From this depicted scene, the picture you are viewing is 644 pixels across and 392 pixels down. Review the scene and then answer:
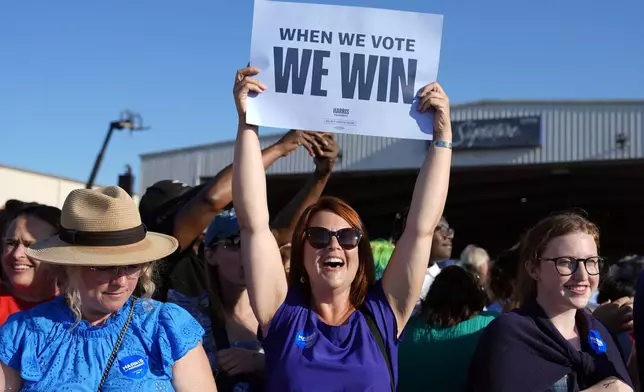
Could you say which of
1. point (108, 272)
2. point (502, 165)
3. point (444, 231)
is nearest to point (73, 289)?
point (108, 272)

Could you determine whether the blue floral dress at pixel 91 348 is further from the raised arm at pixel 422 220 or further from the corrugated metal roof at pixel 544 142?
the corrugated metal roof at pixel 544 142

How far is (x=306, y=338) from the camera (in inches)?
107

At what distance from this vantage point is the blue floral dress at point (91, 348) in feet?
7.81

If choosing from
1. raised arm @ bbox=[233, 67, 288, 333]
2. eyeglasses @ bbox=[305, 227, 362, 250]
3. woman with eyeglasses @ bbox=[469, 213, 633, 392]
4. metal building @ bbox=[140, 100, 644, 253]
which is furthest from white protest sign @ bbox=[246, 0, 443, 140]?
metal building @ bbox=[140, 100, 644, 253]

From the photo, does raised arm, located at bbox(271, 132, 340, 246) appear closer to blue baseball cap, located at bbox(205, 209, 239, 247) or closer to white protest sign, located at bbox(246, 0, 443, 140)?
blue baseball cap, located at bbox(205, 209, 239, 247)

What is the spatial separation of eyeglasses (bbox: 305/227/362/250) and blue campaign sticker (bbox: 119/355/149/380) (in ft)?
2.65

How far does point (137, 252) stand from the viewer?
255cm

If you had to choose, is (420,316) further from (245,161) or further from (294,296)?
(245,161)

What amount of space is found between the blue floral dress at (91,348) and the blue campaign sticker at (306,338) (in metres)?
0.38

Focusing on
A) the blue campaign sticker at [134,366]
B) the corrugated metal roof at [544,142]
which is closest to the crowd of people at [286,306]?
the blue campaign sticker at [134,366]

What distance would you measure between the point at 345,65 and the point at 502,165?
1329 cm

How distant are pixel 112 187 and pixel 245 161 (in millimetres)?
510

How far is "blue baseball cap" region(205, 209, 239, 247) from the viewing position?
354 centimetres

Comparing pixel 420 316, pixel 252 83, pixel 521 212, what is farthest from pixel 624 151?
pixel 252 83
